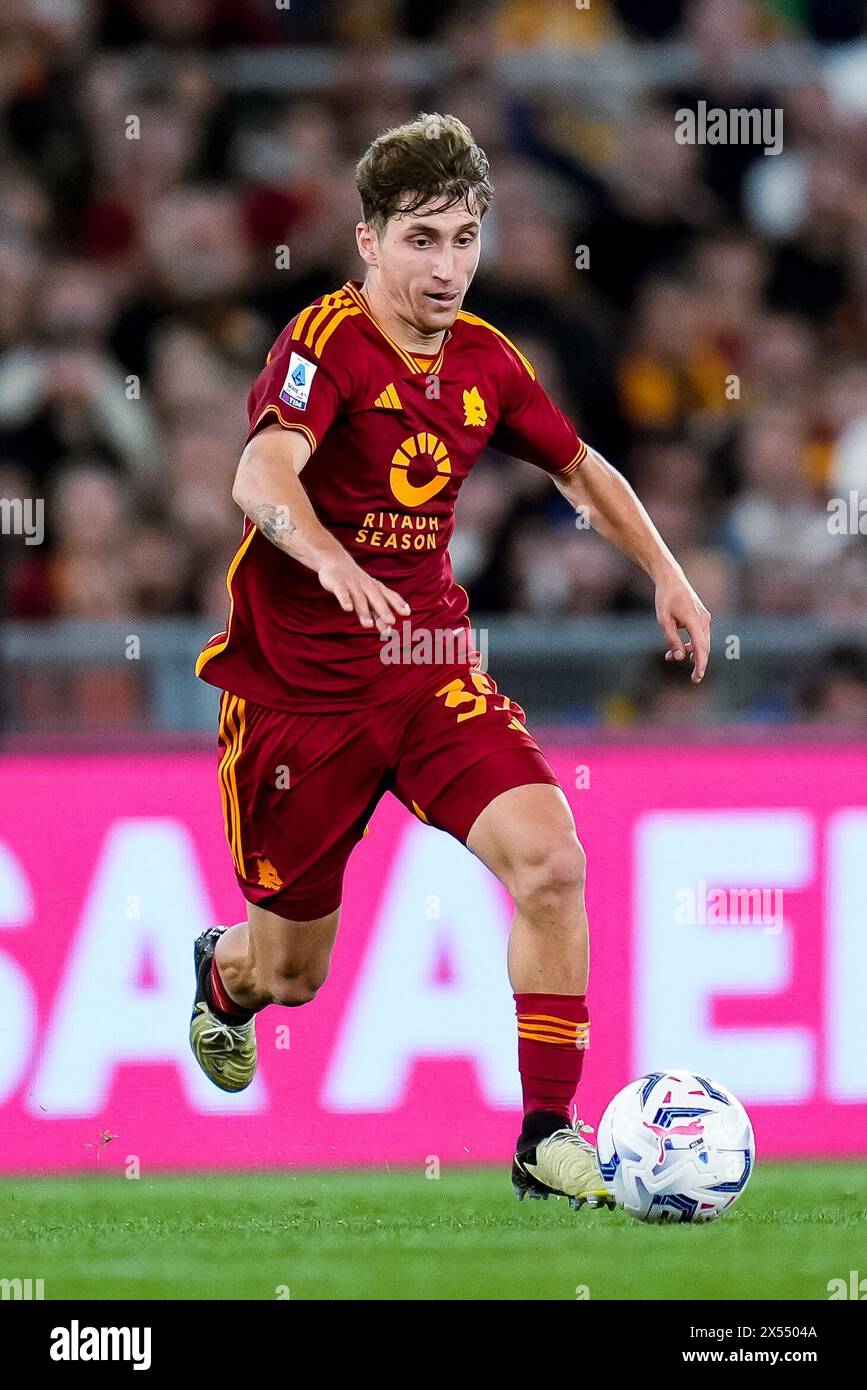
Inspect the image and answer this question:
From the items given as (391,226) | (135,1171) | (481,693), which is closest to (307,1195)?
(135,1171)

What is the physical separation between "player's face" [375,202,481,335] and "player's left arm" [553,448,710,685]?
0.63 metres

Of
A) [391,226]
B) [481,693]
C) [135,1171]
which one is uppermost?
[391,226]

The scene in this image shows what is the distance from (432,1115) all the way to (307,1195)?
Result: 64 centimetres

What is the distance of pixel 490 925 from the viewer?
6.24 meters

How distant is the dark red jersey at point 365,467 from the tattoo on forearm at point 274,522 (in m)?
0.22

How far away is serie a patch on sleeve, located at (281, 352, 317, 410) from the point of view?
4.50 meters

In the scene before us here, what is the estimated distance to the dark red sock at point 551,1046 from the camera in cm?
463

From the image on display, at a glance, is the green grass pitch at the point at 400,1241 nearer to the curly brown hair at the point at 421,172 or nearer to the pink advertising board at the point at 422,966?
the pink advertising board at the point at 422,966

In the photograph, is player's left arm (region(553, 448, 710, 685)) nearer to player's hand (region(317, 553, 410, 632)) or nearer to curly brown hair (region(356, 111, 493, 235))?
curly brown hair (region(356, 111, 493, 235))

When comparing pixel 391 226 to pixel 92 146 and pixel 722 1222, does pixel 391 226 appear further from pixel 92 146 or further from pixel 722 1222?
pixel 92 146

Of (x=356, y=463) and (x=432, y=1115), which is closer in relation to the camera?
(x=356, y=463)

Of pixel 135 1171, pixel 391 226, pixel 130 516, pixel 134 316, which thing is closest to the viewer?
pixel 391 226

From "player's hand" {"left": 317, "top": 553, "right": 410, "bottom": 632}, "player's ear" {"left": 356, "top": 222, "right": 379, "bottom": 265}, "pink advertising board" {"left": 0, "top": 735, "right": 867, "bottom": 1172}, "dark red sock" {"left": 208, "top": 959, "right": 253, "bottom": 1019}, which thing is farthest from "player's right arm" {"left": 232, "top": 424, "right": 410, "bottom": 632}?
"pink advertising board" {"left": 0, "top": 735, "right": 867, "bottom": 1172}

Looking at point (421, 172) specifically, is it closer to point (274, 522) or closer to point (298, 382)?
point (298, 382)
